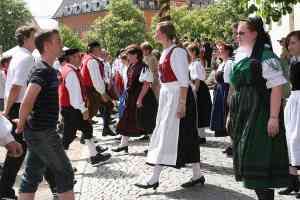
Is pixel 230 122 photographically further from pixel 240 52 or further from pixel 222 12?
pixel 222 12

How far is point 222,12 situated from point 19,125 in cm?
6415

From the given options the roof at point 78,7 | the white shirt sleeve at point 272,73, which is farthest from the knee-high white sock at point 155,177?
the roof at point 78,7

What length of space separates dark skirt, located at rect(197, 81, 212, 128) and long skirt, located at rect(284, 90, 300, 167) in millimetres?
3710

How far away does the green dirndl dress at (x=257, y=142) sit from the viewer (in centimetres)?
520

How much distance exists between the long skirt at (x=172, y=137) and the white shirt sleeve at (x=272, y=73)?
1.72 metres

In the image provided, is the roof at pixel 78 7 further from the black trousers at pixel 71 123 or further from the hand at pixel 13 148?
the hand at pixel 13 148

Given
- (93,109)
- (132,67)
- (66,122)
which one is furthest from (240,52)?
(93,109)

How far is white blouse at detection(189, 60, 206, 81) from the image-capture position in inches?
387

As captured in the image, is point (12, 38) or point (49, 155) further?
point (12, 38)

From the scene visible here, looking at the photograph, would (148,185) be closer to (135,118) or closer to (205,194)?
(205,194)

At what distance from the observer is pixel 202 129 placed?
1050 cm

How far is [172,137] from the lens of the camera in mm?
6805

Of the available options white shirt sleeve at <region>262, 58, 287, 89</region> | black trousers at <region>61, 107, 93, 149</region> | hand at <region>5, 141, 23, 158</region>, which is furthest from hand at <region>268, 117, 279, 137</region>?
black trousers at <region>61, 107, 93, 149</region>

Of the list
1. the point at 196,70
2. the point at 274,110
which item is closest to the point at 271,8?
the point at 196,70
